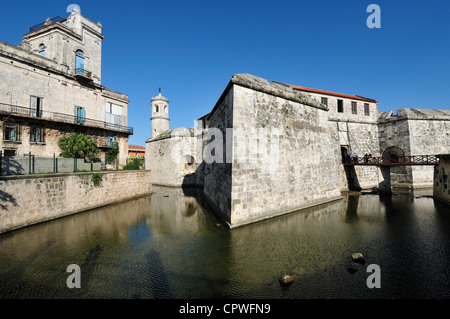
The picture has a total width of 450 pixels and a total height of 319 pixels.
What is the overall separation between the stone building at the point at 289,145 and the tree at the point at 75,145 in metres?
8.76

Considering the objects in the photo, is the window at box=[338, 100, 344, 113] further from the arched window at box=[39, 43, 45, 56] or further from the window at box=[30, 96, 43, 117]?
the arched window at box=[39, 43, 45, 56]

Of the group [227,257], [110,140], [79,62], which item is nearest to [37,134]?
[110,140]

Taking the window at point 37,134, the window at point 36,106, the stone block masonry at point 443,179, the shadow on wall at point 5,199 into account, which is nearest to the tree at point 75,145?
the window at point 37,134

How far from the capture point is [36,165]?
1015 cm

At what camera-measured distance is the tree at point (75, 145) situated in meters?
16.0

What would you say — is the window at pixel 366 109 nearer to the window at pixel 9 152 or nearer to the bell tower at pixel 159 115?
the bell tower at pixel 159 115

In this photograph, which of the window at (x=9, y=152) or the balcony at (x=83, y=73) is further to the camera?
the balcony at (x=83, y=73)

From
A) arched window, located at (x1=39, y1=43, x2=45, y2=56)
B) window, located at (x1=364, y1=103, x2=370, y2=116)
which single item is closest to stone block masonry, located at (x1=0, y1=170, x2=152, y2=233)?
arched window, located at (x1=39, y1=43, x2=45, y2=56)

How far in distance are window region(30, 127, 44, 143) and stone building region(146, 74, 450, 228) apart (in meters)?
11.5

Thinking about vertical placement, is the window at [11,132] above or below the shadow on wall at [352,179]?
above

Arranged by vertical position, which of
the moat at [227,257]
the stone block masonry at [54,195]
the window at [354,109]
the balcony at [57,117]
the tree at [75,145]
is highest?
the window at [354,109]

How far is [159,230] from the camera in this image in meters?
8.45

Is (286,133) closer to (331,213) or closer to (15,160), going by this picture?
(331,213)

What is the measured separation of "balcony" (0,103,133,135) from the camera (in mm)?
13766
